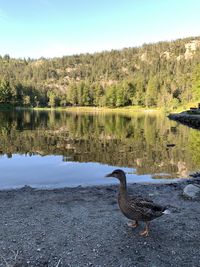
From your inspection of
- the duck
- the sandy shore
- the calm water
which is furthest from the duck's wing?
the calm water

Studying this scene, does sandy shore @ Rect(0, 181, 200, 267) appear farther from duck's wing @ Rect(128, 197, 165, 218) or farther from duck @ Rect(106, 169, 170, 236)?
duck's wing @ Rect(128, 197, 165, 218)

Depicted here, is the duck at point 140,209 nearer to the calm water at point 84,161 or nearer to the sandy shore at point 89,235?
the sandy shore at point 89,235

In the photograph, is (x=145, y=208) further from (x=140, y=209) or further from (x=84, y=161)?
(x=84, y=161)

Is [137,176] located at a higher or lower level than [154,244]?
lower

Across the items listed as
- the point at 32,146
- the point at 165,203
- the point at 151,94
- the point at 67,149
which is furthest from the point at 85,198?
the point at 151,94

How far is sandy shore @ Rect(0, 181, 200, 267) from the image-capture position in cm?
870

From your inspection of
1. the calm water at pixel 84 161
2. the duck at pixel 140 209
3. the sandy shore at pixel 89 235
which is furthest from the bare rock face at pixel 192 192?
the calm water at pixel 84 161

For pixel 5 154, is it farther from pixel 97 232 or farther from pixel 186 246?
pixel 186 246

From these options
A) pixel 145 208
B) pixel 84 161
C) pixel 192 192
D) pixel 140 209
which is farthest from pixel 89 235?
pixel 84 161

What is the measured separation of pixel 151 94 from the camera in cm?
17850

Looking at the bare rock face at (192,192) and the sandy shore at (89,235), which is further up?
the sandy shore at (89,235)

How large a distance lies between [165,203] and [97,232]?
191 inches

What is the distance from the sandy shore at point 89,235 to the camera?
870cm

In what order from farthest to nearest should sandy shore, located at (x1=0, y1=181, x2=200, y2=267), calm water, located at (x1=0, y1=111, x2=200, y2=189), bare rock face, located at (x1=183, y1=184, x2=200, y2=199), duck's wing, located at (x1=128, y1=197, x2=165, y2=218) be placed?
calm water, located at (x1=0, y1=111, x2=200, y2=189), bare rock face, located at (x1=183, y1=184, x2=200, y2=199), duck's wing, located at (x1=128, y1=197, x2=165, y2=218), sandy shore, located at (x1=0, y1=181, x2=200, y2=267)
